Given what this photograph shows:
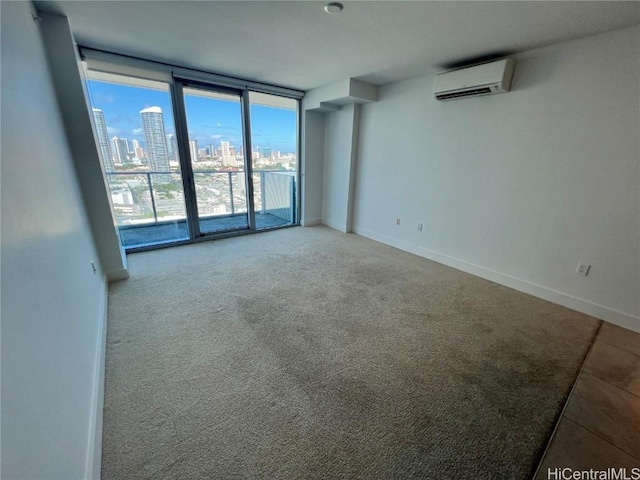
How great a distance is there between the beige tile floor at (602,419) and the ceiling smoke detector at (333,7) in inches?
116

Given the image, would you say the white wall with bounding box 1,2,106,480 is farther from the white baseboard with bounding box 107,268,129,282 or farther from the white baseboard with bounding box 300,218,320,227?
the white baseboard with bounding box 300,218,320,227

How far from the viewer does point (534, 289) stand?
2.85m

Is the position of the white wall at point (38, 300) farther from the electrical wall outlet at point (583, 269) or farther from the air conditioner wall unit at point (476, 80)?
the electrical wall outlet at point (583, 269)

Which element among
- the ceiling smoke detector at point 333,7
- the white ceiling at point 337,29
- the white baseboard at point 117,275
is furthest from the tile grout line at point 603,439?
the white baseboard at point 117,275

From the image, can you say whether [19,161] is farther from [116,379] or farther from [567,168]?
[567,168]

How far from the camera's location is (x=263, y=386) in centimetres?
166

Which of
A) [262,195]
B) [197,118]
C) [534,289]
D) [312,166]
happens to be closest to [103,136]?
[197,118]

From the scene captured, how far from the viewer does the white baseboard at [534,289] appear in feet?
7.72

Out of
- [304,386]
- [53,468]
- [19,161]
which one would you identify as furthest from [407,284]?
[19,161]

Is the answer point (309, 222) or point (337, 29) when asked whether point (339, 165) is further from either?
point (337, 29)

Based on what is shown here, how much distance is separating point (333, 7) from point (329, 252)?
8.93ft

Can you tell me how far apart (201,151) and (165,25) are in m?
1.74

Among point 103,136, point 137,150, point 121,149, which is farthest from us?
point 137,150

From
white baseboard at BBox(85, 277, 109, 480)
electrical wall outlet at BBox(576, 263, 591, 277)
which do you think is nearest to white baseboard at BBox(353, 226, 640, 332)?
electrical wall outlet at BBox(576, 263, 591, 277)
